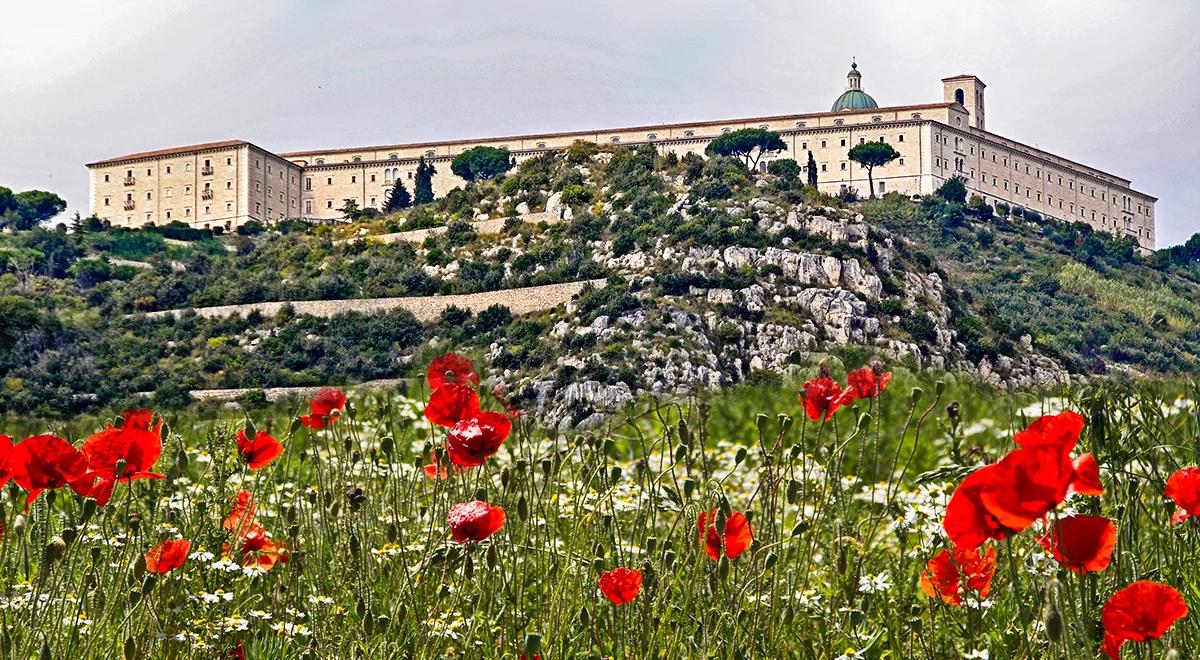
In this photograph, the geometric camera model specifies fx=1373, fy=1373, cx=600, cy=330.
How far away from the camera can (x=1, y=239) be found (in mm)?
60125

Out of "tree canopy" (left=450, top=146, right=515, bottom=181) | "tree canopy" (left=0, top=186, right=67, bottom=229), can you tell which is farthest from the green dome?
"tree canopy" (left=0, top=186, right=67, bottom=229)

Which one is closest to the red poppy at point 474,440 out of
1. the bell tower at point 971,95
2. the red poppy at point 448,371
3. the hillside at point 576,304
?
the red poppy at point 448,371

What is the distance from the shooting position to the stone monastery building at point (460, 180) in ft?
248

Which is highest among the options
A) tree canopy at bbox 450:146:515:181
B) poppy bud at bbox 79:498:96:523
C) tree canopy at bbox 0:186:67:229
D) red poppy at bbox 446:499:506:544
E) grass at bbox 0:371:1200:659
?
tree canopy at bbox 450:146:515:181

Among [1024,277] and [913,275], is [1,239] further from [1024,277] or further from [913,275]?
[1024,277]

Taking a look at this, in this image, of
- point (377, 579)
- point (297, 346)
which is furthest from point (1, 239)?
point (377, 579)

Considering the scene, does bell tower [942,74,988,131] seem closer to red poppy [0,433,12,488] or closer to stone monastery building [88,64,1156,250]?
stone monastery building [88,64,1156,250]

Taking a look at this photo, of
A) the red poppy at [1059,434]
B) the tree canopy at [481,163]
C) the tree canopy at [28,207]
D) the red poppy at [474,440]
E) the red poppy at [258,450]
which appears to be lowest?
the red poppy at [258,450]

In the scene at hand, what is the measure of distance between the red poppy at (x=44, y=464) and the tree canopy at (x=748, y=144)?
71690 millimetres

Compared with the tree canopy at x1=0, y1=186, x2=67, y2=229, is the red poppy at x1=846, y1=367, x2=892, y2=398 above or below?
below

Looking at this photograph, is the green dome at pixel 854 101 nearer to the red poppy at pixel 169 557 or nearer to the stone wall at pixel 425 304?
the stone wall at pixel 425 304

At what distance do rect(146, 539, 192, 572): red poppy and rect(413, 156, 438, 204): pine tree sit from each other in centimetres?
7211

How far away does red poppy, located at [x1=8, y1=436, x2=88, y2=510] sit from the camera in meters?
1.95

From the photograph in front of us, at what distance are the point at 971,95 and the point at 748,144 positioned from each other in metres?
18.3
